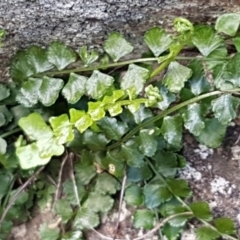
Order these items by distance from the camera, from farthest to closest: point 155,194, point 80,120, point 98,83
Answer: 1. point 155,194
2. point 98,83
3. point 80,120

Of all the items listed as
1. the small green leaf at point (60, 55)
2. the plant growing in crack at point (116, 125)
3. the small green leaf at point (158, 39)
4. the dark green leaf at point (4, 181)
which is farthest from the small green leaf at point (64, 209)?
the small green leaf at point (158, 39)

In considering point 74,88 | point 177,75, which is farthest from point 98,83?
point 177,75

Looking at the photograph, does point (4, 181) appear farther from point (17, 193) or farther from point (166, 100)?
point (166, 100)

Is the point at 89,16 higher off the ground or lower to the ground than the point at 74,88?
higher

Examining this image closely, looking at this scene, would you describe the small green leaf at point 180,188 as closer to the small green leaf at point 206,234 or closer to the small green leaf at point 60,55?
the small green leaf at point 206,234

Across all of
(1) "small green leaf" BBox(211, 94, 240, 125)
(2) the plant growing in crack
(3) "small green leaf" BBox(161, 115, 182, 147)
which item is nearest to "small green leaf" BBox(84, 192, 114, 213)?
(2) the plant growing in crack

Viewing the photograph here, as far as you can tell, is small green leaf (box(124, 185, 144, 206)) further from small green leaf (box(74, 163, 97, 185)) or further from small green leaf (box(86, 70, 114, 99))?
small green leaf (box(86, 70, 114, 99))
